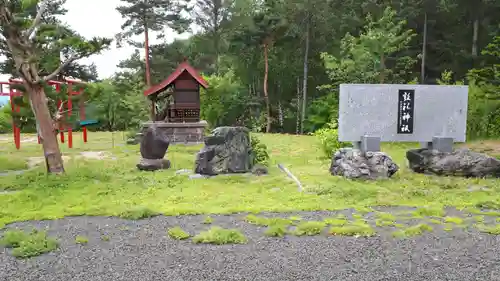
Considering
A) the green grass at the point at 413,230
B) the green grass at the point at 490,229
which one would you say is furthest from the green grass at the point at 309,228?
the green grass at the point at 490,229

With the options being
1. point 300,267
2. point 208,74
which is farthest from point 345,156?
point 208,74

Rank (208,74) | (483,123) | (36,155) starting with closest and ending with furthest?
1. (36,155)
2. (483,123)
3. (208,74)

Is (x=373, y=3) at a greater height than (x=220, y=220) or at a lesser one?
greater

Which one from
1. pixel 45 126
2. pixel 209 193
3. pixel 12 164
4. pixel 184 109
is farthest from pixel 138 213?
pixel 184 109

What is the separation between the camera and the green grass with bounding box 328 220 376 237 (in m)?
4.71

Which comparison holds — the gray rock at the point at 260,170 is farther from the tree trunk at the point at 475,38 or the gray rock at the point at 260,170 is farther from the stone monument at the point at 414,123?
the tree trunk at the point at 475,38

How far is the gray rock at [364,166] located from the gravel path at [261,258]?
2898 mm

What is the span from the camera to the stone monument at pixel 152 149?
8.58 meters

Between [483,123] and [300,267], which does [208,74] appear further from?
[300,267]

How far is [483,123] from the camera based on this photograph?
14188 mm

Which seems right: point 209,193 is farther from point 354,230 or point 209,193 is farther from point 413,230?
point 413,230

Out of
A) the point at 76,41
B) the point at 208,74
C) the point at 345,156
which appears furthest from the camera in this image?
the point at 208,74

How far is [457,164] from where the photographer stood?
805 centimetres

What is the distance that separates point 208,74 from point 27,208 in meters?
18.8
